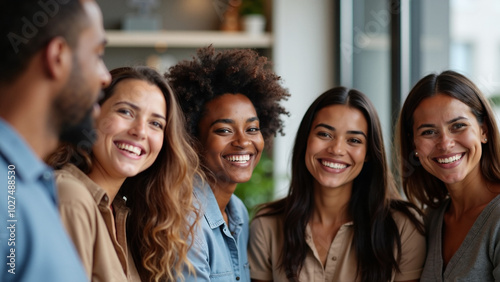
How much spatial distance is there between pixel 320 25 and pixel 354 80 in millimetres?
587

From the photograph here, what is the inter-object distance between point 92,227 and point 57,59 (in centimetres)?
62

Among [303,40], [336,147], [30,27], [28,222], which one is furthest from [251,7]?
[28,222]

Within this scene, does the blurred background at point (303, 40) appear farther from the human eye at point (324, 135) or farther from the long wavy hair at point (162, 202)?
the long wavy hair at point (162, 202)

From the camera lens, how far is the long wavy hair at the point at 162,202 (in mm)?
1703

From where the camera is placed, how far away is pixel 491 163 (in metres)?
1.90

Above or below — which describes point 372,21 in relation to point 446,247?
above

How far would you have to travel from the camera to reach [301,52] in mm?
4613

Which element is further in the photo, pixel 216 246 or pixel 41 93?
pixel 216 246

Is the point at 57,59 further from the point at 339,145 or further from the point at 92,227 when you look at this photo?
the point at 339,145

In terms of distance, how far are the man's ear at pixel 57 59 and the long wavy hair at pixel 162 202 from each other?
81 centimetres

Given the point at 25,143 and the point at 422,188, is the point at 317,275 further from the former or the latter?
the point at 25,143

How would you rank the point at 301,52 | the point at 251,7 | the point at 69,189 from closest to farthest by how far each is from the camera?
the point at 69,189, the point at 301,52, the point at 251,7

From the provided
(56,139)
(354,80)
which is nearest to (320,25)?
(354,80)

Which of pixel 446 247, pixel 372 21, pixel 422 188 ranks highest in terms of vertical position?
pixel 372 21
